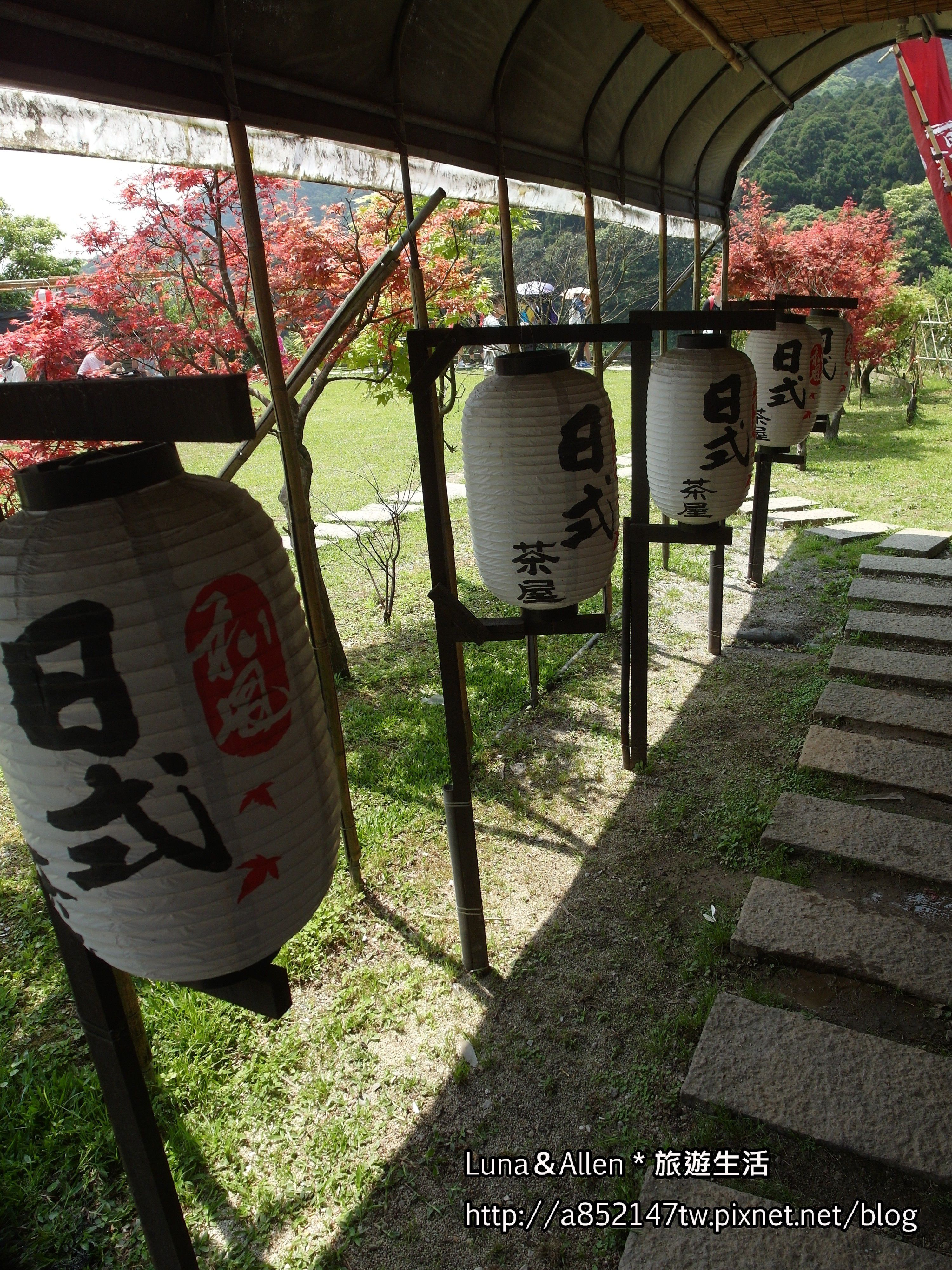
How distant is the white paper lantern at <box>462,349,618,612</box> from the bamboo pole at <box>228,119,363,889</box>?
0.77 m

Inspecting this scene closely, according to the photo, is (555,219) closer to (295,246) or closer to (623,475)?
(623,475)

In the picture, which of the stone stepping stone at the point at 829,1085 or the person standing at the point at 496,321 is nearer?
the stone stepping stone at the point at 829,1085

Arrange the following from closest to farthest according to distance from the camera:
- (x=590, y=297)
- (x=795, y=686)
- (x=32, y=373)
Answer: (x=32, y=373) → (x=590, y=297) → (x=795, y=686)

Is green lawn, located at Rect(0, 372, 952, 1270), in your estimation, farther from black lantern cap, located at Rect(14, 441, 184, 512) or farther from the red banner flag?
the red banner flag

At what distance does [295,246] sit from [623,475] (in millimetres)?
7759

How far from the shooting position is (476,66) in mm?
4379

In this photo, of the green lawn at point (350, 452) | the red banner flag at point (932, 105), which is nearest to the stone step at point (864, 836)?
the green lawn at point (350, 452)

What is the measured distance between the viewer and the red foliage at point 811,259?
14.1 meters

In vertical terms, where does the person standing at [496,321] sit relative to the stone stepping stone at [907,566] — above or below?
above

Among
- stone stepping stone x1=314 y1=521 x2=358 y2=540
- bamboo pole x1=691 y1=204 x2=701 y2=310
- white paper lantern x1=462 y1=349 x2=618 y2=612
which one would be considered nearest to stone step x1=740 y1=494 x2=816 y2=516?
bamboo pole x1=691 y1=204 x2=701 y2=310

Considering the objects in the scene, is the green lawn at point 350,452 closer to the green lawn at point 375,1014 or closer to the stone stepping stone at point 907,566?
the stone stepping stone at point 907,566

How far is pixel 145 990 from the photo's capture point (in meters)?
3.99

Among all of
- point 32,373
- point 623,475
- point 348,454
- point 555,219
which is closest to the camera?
point 32,373

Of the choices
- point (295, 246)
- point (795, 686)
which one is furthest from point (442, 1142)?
point (295, 246)
